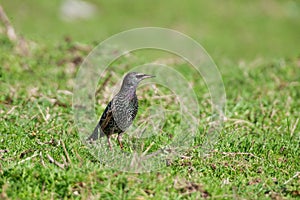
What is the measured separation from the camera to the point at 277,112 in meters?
7.97

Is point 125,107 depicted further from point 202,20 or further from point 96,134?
point 202,20

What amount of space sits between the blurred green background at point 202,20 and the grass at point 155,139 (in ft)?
17.9

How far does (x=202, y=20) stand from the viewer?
18.1 meters

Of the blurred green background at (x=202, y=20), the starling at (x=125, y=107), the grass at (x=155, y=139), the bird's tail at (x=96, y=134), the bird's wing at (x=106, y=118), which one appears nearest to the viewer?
the grass at (x=155, y=139)

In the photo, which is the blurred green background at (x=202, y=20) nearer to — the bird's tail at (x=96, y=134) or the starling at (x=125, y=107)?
the bird's tail at (x=96, y=134)

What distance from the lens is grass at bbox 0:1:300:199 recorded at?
4.95 metres

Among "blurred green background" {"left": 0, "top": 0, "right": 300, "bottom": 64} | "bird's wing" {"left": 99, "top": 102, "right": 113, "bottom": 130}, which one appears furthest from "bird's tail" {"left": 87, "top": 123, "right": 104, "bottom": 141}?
"blurred green background" {"left": 0, "top": 0, "right": 300, "bottom": 64}

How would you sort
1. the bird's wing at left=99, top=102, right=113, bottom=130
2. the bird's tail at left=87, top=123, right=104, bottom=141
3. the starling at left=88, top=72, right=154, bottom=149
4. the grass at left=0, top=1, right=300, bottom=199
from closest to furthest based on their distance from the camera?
the grass at left=0, top=1, right=300, bottom=199
the starling at left=88, top=72, right=154, bottom=149
the bird's wing at left=99, top=102, right=113, bottom=130
the bird's tail at left=87, top=123, right=104, bottom=141

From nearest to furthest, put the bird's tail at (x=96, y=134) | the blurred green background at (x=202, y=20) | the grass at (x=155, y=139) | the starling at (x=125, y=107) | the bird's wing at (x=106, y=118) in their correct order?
the grass at (x=155, y=139) → the starling at (x=125, y=107) → the bird's wing at (x=106, y=118) → the bird's tail at (x=96, y=134) → the blurred green background at (x=202, y=20)

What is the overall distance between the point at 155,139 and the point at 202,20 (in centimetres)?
1210

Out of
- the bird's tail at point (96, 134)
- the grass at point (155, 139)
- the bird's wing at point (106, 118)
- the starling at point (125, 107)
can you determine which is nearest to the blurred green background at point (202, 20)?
the grass at point (155, 139)

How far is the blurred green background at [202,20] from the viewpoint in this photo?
1655cm

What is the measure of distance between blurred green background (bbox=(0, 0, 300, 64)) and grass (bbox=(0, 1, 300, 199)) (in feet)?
17.9

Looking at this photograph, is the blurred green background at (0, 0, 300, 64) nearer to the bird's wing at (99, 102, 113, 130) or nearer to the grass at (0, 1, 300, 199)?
the grass at (0, 1, 300, 199)
